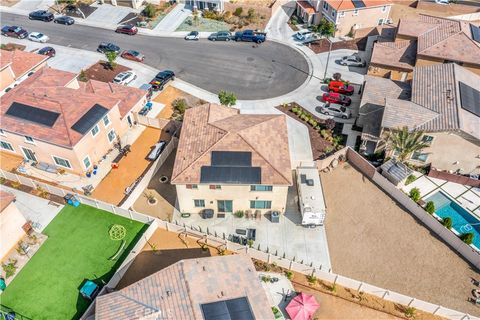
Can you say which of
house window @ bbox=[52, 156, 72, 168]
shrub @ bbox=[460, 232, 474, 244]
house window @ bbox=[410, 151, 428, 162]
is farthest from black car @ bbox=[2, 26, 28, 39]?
shrub @ bbox=[460, 232, 474, 244]

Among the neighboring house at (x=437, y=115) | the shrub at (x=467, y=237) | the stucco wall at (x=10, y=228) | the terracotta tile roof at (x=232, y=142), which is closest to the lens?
the stucco wall at (x=10, y=228)

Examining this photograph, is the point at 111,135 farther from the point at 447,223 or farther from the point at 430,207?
the point at 447,223

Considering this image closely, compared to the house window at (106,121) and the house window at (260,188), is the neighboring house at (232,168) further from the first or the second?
the house window at (106,121)

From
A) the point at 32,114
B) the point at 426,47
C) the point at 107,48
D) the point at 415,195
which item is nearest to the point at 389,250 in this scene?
the point at 415,195

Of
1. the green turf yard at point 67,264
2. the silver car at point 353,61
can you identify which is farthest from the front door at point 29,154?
the silver car at point 353,61

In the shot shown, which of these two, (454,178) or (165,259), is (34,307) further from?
(454,178)

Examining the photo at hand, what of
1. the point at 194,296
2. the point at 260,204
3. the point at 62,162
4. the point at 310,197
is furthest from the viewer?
the point at 62,162
